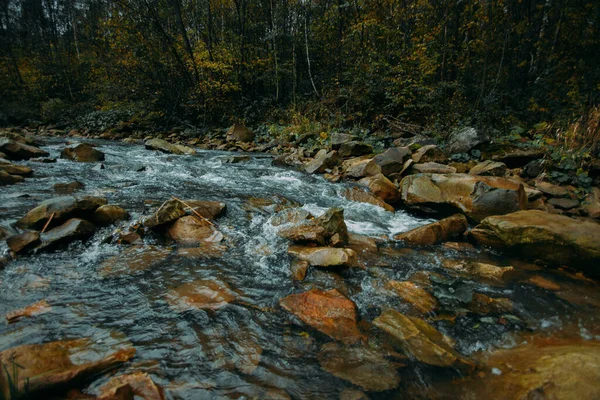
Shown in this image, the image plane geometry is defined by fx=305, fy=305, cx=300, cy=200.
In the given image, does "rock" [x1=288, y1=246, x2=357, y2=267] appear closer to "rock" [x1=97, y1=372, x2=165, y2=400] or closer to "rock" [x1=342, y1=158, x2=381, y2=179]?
"rock" [x1=97, y1=372, x2=165, y2=400]

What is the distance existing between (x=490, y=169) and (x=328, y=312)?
5433mm

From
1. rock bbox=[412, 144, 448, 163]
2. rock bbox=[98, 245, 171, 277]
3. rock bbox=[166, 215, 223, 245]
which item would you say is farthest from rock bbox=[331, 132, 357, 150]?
rock bbox=[98, 245, 171, 277]

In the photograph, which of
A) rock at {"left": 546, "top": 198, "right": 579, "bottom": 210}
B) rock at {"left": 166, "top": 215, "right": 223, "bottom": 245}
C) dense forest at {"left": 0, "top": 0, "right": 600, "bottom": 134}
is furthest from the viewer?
dense forest at {"left": 0, "top": 0, "right": 600, "bottom": 134}

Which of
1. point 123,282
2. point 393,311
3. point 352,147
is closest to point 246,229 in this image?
point 123,282

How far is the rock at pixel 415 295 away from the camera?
8.97 ft

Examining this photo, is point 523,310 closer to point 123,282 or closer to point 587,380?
point 587,380

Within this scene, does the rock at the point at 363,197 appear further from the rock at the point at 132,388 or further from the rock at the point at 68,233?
the rock at the point at 132,388

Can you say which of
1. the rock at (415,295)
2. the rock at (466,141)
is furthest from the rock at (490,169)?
the rock at (415,295)

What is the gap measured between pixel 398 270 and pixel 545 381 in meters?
1.69

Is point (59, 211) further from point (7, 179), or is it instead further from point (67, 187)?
point (7, 179)

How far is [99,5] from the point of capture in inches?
800

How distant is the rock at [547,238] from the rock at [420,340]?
2.11 meters

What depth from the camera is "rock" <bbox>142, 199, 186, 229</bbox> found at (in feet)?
13.0

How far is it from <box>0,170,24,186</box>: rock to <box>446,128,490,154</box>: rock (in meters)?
9.43
